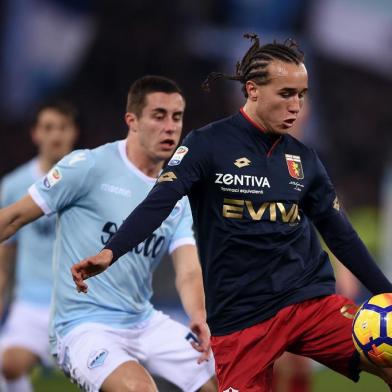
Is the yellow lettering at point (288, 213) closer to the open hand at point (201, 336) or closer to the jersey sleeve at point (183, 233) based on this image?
the open hand at point (201, 336)

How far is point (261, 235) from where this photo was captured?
4746 millimetres

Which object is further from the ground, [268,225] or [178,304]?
→ [268,225]

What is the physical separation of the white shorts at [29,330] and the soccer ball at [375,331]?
9.83ft

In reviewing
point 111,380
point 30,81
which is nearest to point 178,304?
point 30,81

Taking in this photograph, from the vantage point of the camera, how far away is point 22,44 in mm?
14508

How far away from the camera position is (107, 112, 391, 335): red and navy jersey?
471 cm

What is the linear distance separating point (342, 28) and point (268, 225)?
1147cm

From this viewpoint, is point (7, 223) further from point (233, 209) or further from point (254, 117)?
point (254, 117)

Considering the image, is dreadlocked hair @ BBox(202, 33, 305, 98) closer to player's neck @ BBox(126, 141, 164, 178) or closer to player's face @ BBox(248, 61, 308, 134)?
player's face @ BBox(248, 61, 308, 134)

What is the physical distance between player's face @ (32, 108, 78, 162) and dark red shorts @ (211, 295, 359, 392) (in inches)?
110

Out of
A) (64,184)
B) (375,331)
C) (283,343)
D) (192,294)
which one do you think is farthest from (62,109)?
(375,331)

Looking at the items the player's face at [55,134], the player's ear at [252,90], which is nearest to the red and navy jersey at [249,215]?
the player's ear at [252,90]

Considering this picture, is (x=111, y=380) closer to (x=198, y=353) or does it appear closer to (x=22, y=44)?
(x=198, y=353)

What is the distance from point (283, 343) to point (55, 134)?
119 inches
